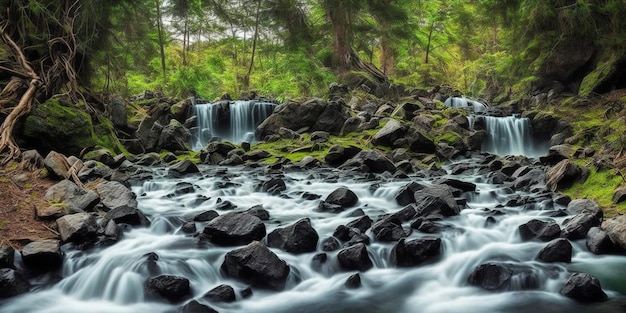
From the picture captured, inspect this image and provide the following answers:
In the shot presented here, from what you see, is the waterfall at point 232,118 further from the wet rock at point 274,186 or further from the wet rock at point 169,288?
the wet rock at point 169,288

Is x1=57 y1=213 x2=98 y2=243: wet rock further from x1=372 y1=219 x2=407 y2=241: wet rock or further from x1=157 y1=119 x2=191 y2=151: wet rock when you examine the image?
x1=157 y1=119 x2=191 y2=151: wet rock

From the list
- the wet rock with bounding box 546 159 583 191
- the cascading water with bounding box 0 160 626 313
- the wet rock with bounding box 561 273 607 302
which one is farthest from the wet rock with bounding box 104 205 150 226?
the wet rock with bounding box 546 159 583 191

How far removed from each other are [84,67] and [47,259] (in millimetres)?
9256

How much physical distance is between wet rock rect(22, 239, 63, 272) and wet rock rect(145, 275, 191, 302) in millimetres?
1303

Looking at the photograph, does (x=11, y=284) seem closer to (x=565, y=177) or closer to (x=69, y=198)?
(x=69, y=198)

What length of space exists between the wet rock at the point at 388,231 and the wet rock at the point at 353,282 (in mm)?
1106

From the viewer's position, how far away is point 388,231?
630 centimetres

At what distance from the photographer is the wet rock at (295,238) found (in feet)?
19.7

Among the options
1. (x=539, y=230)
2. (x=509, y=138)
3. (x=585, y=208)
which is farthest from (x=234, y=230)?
(x=509, y=138)

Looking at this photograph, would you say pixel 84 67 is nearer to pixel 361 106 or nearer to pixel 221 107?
pixel 221 107

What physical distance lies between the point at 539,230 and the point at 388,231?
211 cm

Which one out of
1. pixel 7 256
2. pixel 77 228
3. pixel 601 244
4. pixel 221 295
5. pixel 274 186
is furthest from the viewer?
pixel 274 186

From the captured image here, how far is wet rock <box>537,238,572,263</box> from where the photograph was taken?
18.4 feet

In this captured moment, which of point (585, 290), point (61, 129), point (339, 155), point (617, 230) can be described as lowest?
point (585, 290)
